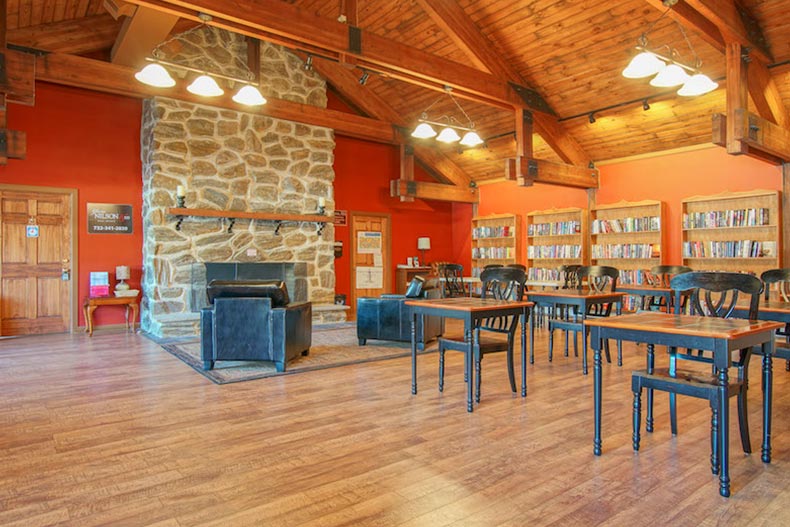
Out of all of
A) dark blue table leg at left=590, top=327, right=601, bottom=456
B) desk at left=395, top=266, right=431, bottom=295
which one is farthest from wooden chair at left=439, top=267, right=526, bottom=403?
desk at left=395, top=266, right=431, bottom=295

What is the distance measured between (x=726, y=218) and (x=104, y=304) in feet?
28.9

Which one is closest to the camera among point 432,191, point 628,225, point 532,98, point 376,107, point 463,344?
point 463,344

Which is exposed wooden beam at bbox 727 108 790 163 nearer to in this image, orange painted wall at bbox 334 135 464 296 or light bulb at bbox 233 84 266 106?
light bulb at bbox 233 84 266 106

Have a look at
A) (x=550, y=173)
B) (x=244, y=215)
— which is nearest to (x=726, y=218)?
(x=550, y=173)

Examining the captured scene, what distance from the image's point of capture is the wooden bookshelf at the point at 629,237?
811 centimetres

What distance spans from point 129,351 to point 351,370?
276cm

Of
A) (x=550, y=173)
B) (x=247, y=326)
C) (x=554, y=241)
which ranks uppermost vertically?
(x=550, y=173)

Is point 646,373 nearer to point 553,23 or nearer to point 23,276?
point 553,23

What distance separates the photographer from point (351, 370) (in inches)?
188

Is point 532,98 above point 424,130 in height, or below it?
above

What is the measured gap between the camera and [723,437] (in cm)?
230

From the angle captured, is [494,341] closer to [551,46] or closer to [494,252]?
[551,46]

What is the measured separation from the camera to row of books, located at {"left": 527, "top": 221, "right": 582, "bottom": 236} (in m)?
9.18

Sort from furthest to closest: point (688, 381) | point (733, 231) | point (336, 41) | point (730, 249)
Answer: point (733, 231) → point (730, 249) → point (336, 41) → point (688, 381)
